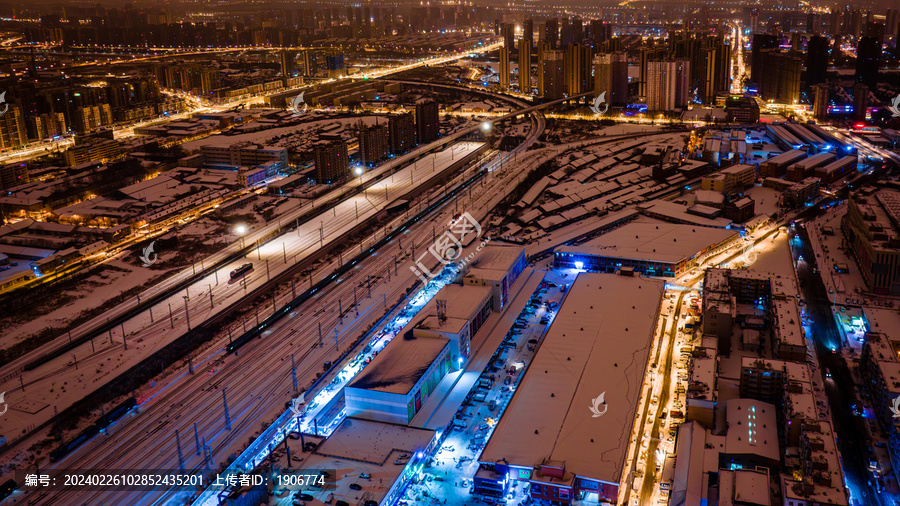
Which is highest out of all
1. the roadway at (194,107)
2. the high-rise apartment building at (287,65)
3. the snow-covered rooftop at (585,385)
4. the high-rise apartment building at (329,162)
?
the high-rise apartment building at (287,65)

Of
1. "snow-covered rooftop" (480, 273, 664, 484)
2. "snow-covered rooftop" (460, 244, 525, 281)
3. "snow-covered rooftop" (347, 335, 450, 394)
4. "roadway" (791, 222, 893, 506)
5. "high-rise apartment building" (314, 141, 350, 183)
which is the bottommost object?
"roadway" (791, 222, 893, 506)

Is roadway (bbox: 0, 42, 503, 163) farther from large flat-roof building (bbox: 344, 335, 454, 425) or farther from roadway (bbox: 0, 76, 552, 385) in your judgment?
large flat-roof building (bbox: 344, 335, 454, 425)

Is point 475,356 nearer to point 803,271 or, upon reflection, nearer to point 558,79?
point 803,271

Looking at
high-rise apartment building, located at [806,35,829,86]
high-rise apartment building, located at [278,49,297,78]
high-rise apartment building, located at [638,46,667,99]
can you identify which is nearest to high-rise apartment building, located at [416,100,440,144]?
high-rise apartment building, located at [638,46,667,99]

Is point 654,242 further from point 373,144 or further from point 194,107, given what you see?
point 194,107

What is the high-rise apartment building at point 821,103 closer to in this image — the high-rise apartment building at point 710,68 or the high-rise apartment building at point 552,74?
the high-rise apartment building at point 710,68

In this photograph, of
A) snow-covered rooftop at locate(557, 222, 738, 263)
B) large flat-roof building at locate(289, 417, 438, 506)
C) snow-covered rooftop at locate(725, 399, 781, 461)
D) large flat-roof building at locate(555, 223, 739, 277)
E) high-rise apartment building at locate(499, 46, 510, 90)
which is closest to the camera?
large flat-roof building at locate(289, 417, 438, 506)

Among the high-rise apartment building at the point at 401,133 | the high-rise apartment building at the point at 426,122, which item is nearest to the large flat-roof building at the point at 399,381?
the high-rise apartment building at the point at 401,133
